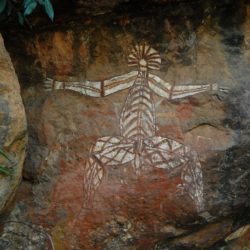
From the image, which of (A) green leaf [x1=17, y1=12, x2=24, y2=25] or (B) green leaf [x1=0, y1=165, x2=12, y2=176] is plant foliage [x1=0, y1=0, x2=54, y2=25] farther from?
(B) green leaf [x1=0, y1=165, x2=12, y2=176]

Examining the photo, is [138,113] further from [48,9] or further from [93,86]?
[48,9]

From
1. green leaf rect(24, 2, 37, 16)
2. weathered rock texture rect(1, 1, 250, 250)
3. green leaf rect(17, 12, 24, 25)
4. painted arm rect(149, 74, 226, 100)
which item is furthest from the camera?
painted arm rect(149, 74, 226, 100)

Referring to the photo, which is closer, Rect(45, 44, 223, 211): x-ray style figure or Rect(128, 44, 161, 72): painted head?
Rect(45, 44, 223, 211): x-ray style figure

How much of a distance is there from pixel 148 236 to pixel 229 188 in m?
0.50

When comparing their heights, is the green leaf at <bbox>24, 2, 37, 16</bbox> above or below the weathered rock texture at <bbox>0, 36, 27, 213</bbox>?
above

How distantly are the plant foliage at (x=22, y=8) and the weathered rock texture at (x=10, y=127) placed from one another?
0.67 feet

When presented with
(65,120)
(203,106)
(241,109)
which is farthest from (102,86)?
(241,109)

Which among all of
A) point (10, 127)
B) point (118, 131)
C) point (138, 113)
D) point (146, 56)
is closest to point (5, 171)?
point (10, 127)

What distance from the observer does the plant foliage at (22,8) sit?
2.86 m

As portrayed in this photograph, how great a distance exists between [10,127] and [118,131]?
2.21 ft

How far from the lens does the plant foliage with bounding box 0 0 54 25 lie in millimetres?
2855

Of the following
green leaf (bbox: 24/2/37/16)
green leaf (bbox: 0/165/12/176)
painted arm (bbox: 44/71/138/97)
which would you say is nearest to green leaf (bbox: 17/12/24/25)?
green leaf (bbox: 24/2/37/16)

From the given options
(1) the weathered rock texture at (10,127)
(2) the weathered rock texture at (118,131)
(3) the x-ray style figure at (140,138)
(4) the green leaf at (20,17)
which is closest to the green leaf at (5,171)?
(1) the weathered rock texture at (10,127)

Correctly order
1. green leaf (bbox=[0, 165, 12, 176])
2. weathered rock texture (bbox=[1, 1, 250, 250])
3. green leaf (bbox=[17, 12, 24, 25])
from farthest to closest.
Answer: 1. weathered rock texture (bbox=[1, 1, 250, 250])
2. green leaf (bbox=[17, 12, 24, 25])
3. green leaf (bbox=[0, 165, 12, 176])
